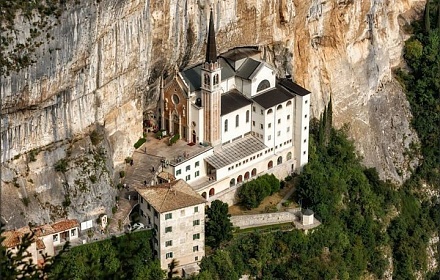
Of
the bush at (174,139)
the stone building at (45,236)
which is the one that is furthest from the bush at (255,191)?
the stone building at (45,236)

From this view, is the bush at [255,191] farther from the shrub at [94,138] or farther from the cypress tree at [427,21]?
the cypress tree at [427,21]

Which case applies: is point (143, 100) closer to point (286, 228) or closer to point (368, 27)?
point (286, 228)

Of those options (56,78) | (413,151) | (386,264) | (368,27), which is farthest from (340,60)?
(56,78)

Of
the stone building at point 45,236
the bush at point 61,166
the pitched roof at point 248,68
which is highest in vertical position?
the pitched roof at point 248,68

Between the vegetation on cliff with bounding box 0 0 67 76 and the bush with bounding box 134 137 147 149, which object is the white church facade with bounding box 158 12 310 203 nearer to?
the bush with bounding box 134 137 147 149

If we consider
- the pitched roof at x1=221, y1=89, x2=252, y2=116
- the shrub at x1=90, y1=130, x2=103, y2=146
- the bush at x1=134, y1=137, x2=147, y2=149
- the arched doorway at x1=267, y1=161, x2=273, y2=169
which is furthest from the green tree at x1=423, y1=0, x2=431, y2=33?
the shrub at x1=90, y1=130, x2=103, y2=146

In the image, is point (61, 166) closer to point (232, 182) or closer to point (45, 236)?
point (45, 236)
